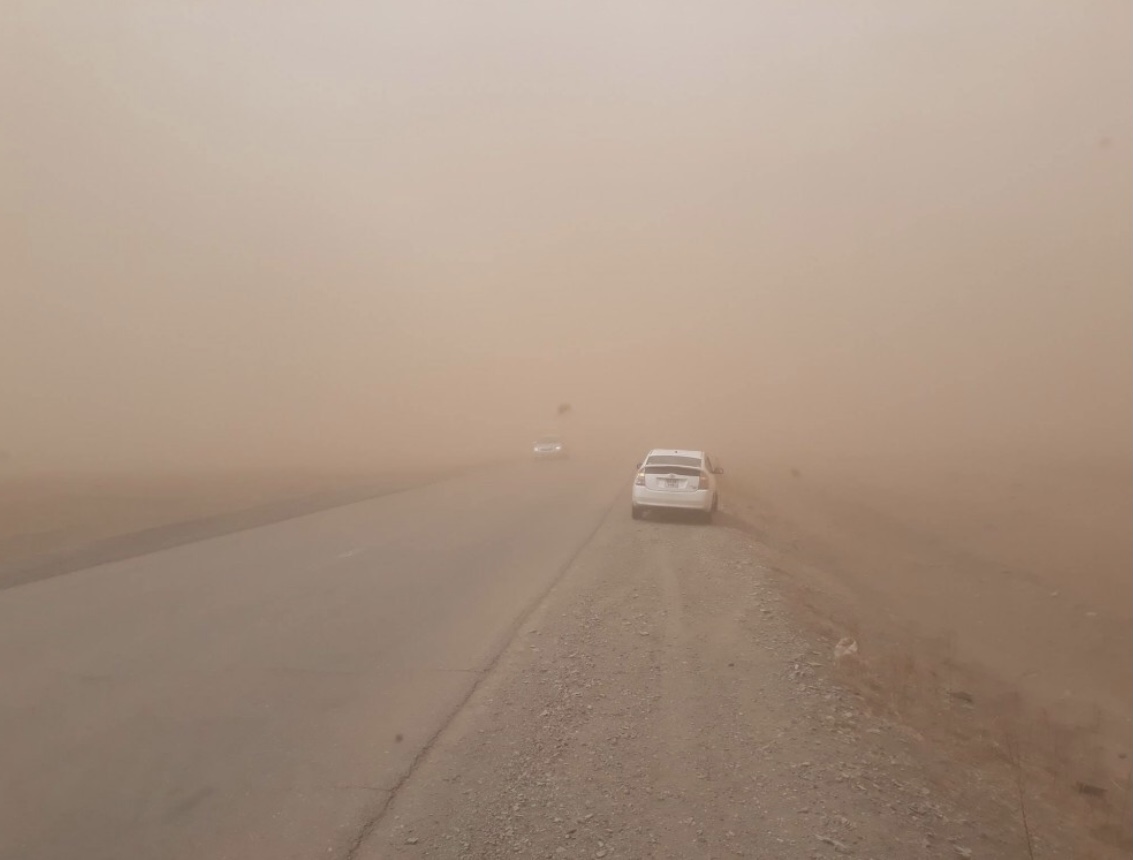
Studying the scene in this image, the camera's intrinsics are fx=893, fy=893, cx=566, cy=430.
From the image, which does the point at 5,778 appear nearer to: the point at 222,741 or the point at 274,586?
the point at 222,741

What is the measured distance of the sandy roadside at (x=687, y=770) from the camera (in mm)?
5148

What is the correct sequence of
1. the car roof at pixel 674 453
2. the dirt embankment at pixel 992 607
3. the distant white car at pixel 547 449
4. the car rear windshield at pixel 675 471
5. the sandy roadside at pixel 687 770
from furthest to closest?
1. the distant white car at pixel 547 449
2. the car roof at pixel 674 453
3. the car rear windshield at pixel 675 471
4. the dirt embankment at pixel 992 607
5. the sandy roadside at pixel 687 770

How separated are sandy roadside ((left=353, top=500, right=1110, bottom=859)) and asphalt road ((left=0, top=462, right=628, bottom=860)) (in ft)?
1.33

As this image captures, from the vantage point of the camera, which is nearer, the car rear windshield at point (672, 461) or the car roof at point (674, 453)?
the car rear windshield at point (672, 461)

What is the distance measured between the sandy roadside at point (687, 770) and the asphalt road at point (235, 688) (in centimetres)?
40

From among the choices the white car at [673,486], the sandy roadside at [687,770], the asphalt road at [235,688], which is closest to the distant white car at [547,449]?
the white car at [673,486]

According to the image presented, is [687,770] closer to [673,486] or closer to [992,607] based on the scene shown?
[673,486]

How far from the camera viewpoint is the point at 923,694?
9938 mm

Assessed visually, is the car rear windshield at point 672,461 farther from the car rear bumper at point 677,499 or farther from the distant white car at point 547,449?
the distant white car at point 547,449

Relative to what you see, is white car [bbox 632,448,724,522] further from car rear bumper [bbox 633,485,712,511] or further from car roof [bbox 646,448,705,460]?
car roof [bbox 646,448,705,460]

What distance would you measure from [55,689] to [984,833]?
23.7 ft

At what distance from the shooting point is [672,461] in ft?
66.6

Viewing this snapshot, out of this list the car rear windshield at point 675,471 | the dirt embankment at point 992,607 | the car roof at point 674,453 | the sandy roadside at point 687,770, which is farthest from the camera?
the car roof at point 674,453

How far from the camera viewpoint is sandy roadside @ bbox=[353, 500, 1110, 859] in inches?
203
